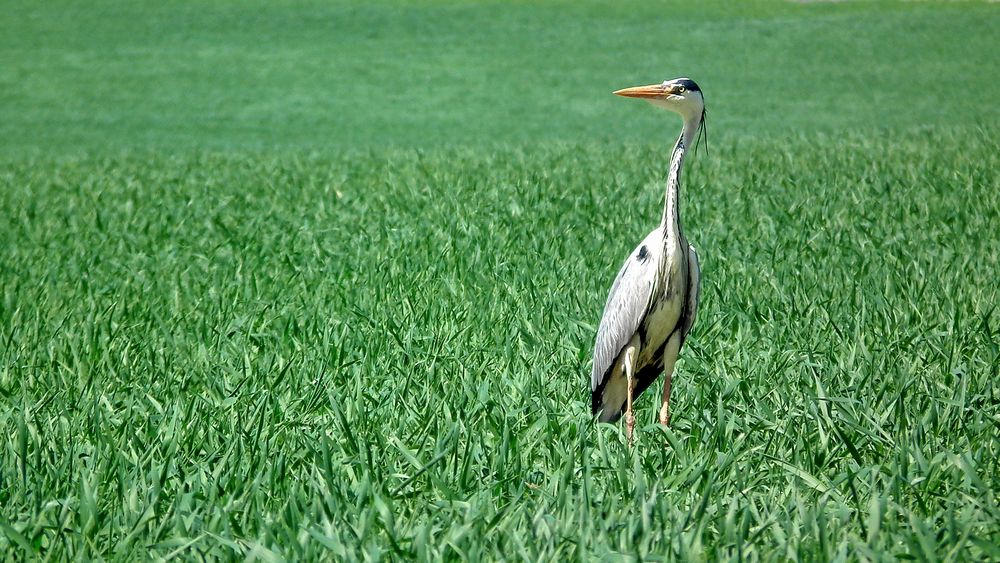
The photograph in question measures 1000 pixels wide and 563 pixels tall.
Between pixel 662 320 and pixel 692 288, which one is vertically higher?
pixel 692 288

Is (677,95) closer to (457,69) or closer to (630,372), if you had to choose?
(630,372)

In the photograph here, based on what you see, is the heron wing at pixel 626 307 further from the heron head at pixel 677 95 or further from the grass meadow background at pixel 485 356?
the heron head at pixel 677 95

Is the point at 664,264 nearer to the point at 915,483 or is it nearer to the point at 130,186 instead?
the point at 915,483

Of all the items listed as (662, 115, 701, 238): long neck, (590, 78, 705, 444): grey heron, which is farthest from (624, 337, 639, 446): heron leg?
(662, 115, 701, 238): long neck

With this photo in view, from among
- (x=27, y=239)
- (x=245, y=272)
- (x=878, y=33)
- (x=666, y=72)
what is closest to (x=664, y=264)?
(x=245, y=272)

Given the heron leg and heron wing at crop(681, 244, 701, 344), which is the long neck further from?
the heron leg

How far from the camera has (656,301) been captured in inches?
150

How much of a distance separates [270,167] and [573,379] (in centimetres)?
841

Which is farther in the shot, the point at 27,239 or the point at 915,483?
the point at 27,239

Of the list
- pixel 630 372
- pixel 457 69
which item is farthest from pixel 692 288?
pixel 457 69

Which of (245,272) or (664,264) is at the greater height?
(664,264)

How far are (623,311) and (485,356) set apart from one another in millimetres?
963

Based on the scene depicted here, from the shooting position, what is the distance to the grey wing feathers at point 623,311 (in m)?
3.83

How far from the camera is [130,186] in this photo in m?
10.2
